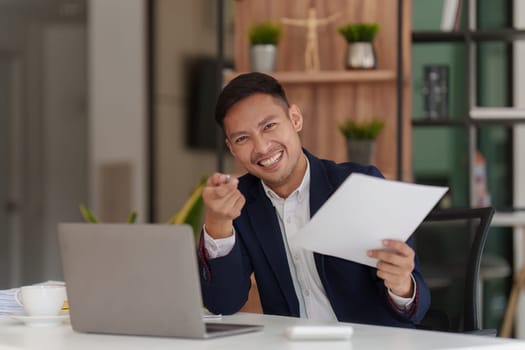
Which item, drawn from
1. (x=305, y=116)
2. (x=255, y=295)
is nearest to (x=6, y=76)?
(x=305, y=116)

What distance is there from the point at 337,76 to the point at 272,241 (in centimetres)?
212

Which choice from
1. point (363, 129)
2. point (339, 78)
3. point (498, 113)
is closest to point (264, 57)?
point (339, 78)

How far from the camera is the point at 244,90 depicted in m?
2.45

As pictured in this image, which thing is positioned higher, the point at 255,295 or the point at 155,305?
the point at 155,305

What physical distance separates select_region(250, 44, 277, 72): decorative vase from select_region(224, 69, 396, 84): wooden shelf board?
4 cm

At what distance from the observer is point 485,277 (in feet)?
17.6

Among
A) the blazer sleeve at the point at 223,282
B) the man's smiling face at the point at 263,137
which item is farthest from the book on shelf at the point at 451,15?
the blazer sleeve at the point at 223,282

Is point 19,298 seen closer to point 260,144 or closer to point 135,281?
point 135,281

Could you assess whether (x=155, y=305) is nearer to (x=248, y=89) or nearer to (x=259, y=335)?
(x=259, y=335)

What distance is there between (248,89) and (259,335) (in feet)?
2.42

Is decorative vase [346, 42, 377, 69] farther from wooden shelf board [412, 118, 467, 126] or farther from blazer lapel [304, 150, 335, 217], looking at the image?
blazer lapel [304, 150, 335, 217]

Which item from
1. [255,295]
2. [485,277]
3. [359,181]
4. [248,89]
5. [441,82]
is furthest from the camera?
[485,277]

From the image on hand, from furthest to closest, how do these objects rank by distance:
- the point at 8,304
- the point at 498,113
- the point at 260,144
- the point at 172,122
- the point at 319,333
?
the point at 172,122, the point at 498,113, the point at 260,144, the point at 8,304, the point at 319,333

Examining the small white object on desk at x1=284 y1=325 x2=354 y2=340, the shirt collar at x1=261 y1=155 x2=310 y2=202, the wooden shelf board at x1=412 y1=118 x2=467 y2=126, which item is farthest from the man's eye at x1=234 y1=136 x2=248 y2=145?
the wooden shelf board at x1=412 y1=118 x2=467 y2=126
